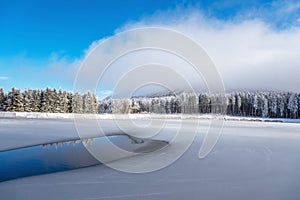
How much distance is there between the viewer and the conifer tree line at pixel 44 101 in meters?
33.1

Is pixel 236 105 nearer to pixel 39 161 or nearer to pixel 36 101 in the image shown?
pixel 36 101

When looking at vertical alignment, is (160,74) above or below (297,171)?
above

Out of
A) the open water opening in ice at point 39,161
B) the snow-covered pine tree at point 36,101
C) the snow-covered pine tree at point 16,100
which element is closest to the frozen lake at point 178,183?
the open water opening in ice at point 39,161

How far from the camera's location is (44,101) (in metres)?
35.0

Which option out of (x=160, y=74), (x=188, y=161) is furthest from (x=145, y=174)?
(x=160, y=74)

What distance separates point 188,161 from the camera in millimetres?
5926

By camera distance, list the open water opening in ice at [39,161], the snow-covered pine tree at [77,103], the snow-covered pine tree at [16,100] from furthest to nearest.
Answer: the snow-covered pine tree at [77,103] < the snow-covered pine tree at [16,100] < the open water opening in ice at [39,161]

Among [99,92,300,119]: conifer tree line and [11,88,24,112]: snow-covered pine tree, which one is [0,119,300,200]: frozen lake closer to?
[99,92,300,119]: conifer tree line

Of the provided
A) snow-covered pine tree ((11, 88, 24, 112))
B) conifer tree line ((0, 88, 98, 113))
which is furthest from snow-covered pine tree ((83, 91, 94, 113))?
snow-covered pine tree ((11, 88, 24, 112))

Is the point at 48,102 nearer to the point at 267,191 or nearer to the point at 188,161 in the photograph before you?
the point at 188,161

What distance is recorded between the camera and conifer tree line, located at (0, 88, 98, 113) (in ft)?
109

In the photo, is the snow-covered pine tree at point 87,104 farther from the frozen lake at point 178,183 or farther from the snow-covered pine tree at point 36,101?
the frozen lake at point 178,183

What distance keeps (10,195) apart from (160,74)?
406 cm

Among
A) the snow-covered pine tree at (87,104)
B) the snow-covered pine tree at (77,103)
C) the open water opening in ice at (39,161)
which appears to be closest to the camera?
the open water opening in ice at (39,161)
